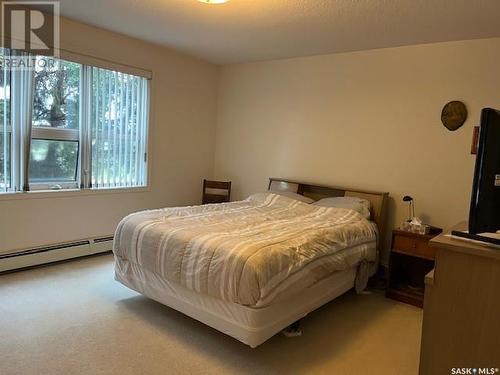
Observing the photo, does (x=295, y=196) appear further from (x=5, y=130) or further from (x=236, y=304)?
(x=5, y=130)

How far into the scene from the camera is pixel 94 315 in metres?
2.71

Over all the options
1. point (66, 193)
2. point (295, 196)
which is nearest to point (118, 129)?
point (66, 193)

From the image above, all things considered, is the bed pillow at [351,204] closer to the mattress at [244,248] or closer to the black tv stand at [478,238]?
the mattress at [244,248]

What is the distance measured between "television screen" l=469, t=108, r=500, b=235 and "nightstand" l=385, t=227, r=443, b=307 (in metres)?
1.76

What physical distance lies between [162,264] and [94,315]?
692mm

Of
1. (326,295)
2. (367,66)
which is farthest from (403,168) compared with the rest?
(326,295)

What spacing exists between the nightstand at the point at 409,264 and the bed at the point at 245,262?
0.66 feet

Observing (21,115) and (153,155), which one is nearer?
(21,115)

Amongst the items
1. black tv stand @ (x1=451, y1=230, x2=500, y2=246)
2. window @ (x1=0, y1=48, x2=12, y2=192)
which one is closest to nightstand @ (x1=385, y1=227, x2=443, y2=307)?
black tv stand @ (x1=451, y1=230, x2=500, y2=246)

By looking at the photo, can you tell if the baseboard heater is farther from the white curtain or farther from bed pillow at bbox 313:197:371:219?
bed pillow at bbox 313:197:371:219

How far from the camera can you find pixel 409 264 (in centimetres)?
367

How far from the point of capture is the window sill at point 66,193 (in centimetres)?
336

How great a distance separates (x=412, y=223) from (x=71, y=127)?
3515mm

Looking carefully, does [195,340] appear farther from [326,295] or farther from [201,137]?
[201,137]
